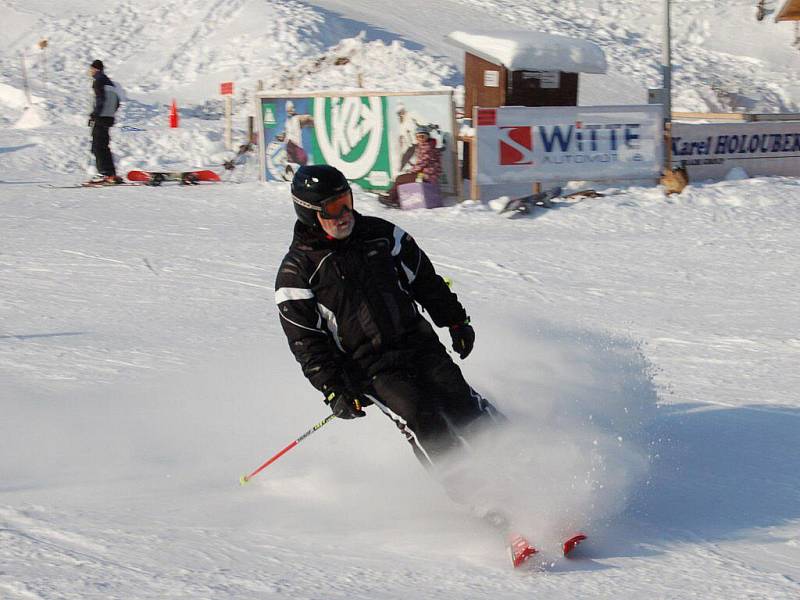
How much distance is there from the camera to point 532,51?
15969mm

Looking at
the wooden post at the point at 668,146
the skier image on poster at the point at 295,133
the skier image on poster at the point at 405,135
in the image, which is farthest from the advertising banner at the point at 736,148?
the skier image on poster at the point at 295,133

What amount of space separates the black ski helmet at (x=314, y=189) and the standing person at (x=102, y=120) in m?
10.7

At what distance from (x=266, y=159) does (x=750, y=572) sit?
1204 cm

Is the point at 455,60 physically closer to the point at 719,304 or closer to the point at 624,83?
the point at 624,83

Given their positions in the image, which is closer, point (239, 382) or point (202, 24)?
point (239, 382)

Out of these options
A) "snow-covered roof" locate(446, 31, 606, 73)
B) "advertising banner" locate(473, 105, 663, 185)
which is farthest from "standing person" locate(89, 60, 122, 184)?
"snow-covered roof" locate(446, 31, 606, 73)

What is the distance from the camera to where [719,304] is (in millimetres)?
9141

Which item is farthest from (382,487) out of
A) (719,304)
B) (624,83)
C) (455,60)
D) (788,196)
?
(624,83)

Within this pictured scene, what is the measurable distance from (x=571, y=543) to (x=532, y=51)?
12739mm

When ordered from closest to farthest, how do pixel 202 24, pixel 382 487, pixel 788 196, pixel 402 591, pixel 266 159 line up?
1. pixel 402 591
2. pixel 382 487
3. pixel 788 196
4. pixel 266 159
5. pixel 202 24

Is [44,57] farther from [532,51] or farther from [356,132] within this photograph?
[356,132]

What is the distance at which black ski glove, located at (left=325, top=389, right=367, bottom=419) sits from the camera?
4.36m

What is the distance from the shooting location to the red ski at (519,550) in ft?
13.2

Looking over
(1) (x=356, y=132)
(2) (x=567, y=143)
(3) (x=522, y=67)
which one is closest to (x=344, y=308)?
(2) (x=567, y=143)
